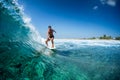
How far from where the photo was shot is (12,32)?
1084 cm

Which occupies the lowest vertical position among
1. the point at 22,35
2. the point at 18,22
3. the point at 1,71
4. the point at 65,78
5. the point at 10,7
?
the point at 65,78

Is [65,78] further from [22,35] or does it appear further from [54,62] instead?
[22,35]

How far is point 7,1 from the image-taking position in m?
11.7

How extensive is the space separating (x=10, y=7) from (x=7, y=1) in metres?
0.41

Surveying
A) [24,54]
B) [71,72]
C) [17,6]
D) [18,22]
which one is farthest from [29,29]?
[71,72]

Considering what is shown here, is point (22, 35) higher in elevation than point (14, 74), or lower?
higher

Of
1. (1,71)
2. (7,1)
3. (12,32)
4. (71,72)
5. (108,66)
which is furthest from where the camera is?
(7,1)

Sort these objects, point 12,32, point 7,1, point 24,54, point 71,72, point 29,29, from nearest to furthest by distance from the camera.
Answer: point 71,72
point 24,54
point 12,32
point 7,1
point 29,29

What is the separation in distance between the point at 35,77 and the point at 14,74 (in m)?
0.80

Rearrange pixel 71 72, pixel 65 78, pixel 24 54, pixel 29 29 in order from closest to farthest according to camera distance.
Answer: pixel 65 78 < pixel 71 72 < pixel 24 54 < pixel 29 29

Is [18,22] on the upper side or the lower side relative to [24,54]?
upper

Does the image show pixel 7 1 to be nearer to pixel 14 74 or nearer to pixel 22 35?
pixel 22 35

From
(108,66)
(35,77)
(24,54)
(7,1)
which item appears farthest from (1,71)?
(7,1)

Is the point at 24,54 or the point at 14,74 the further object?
the point at 24,54
